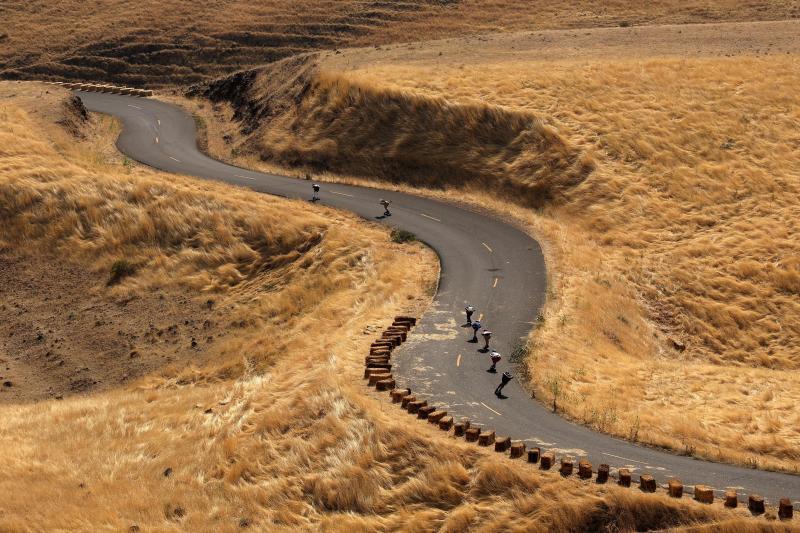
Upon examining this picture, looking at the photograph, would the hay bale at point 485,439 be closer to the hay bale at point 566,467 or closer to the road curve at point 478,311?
the road curve at point 478,311

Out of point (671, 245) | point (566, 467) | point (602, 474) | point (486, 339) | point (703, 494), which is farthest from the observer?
point (671, 245)

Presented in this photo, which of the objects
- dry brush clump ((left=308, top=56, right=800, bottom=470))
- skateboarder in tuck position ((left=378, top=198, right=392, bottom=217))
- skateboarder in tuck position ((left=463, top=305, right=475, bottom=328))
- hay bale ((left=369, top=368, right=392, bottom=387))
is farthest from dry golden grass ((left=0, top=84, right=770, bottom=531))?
dry brush clump ((left=308, top=56, right=800, bottom=470))

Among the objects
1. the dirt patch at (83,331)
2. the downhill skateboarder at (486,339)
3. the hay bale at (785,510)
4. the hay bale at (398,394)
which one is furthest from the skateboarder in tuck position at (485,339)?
the hay bale at (785,510)

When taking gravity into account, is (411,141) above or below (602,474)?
above

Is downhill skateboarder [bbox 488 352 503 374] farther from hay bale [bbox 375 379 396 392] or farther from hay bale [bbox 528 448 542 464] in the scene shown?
hay bale [bbox 528 448 542 464]

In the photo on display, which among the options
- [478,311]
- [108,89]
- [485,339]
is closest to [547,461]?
[485,339]

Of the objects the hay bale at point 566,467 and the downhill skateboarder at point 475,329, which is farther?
the downhill skateboarder at point 475,329

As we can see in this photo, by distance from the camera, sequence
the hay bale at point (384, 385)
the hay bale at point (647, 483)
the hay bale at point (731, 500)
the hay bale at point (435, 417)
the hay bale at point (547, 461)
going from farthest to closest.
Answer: the hay bale at point (384, 385)
the hay bale at point (435, 417)
the hay bale at point (547, 461)
the hay bale at point (647, 483)
the hay bale at point (731, 500)

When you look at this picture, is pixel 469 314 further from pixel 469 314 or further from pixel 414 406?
pixel 414 406
